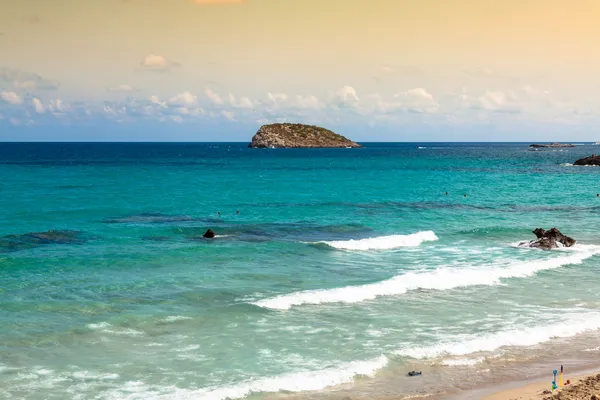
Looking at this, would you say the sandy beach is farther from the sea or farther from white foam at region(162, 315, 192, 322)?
white foam at region(162, 315, 192, 322)

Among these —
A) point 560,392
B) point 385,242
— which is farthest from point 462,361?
point 385,242

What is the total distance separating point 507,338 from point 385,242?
19.3 m

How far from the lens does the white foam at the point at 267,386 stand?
1820 cm

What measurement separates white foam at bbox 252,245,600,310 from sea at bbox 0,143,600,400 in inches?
4.6

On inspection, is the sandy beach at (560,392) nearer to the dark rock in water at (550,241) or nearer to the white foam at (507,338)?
the white foam at (507,338)

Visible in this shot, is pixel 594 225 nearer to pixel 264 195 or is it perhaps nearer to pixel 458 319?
pixel 458 319

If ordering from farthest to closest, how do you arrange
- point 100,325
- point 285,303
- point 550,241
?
point 550,241 < point 285,303 < point 100,325

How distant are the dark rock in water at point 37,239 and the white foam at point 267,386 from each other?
23.2 meters

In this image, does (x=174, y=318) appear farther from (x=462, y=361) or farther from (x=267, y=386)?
(x=462, y=361)

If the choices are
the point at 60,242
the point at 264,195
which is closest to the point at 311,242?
the point at 60,242

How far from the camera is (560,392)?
17.8m

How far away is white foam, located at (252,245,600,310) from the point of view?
27891 mm

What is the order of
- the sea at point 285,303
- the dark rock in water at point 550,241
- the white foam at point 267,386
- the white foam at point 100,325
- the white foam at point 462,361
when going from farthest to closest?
1. the dark rock in water at point 550,241
2. the white foam at point 100,325
3. the white foam at point 462,361
4. the sea at point 285,303
5. the white foam at point 267,386

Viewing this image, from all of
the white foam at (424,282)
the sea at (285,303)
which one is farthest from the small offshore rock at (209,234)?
the white foam at (424,282)
